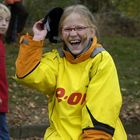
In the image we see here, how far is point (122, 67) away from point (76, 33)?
711 centimetres

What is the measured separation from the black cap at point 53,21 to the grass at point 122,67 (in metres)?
4.68

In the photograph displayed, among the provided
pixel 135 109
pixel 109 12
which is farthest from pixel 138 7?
pixel 135 109

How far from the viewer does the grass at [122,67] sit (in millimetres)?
8959

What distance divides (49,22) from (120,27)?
10.7 m

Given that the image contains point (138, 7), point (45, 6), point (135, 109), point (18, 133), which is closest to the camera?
point (18, 133)

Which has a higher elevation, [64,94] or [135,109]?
[64,94]

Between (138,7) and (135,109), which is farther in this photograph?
(138,7)

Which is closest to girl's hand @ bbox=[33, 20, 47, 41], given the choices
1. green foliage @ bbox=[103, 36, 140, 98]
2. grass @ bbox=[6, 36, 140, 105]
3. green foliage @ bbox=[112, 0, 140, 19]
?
A: grass @ bbox=[6, 36, 140, 105]

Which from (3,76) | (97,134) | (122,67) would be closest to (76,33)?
(97,134)

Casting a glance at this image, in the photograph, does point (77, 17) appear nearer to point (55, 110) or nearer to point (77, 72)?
point (77, 72)

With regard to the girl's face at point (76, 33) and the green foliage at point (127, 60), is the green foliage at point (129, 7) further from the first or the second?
the girl's face at point (76, 33)

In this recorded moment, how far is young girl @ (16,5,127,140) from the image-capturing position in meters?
3.60

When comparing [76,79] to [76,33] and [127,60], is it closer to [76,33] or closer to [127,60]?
[76,33]

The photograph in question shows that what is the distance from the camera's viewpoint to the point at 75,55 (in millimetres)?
3746
